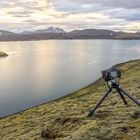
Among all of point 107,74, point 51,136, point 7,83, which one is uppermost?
point 107,74

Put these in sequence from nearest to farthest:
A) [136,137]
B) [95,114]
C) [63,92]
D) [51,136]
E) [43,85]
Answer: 1. [136,137]
2. [51,136]
3. [95,114]
4. [63,92]
5. [43,85]

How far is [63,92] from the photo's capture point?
243ft

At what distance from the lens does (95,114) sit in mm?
19312

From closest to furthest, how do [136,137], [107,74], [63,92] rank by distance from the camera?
[136,137] → [107,74] → [63,92]

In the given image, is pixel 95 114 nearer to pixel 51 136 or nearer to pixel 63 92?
pixel 51 136

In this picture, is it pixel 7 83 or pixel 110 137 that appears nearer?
pixel 110 137

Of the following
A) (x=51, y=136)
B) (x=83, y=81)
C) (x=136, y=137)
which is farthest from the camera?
(x=83, y=81)

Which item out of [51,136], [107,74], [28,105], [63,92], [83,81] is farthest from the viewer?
[83,81]

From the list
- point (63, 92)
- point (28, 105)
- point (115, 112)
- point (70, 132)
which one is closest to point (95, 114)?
point (115, 112)

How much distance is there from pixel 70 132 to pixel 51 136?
1037 mm

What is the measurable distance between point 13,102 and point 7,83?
26.5m

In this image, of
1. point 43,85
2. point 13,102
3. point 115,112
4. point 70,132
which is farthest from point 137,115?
point 43,85

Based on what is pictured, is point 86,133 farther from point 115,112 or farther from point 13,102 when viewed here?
point 13,102

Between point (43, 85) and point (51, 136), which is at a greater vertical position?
point (51, 136)
